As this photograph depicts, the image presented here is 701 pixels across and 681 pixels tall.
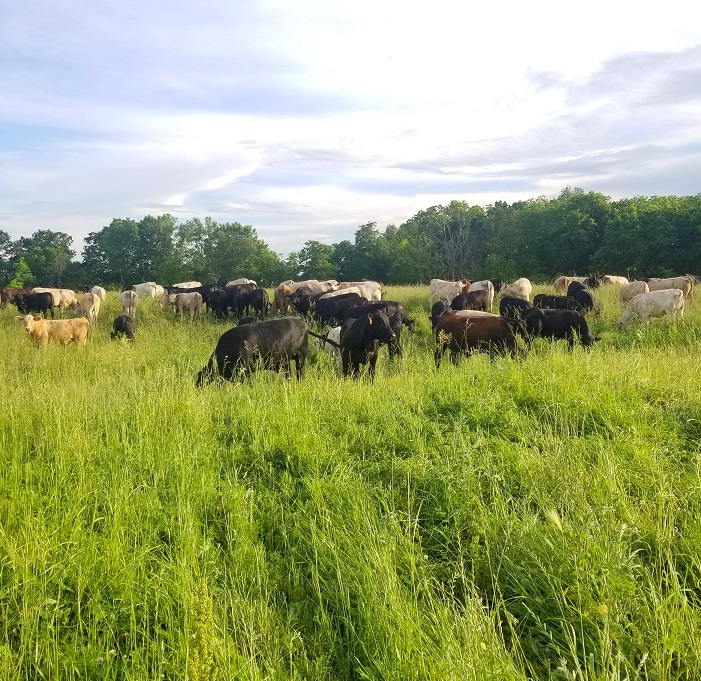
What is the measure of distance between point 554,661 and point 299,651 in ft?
4.51

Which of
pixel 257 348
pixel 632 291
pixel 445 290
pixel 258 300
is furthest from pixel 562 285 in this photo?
pixel 257 348

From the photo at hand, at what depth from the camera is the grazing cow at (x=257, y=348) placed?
9.24 metres

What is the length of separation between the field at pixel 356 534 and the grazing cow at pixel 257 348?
7.85ft

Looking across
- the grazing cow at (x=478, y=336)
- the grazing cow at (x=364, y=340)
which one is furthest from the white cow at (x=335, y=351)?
the grazing cow at (x=478, y=336)

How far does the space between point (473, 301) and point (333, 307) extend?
5160 mm

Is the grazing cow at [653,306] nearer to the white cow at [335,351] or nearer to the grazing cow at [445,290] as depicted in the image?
the grazing cow at [445,290]

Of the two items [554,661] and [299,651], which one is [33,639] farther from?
[554,661]

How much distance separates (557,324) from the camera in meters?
13.7

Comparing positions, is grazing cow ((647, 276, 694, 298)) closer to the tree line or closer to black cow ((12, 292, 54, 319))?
the tree line

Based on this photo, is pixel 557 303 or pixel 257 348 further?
pixel 557 303

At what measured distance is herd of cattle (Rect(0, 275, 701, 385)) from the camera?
9.91m

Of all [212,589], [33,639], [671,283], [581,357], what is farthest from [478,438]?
[671,283]

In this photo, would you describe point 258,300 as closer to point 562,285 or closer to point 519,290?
point 519,290

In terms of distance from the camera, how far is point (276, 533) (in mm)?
4020
